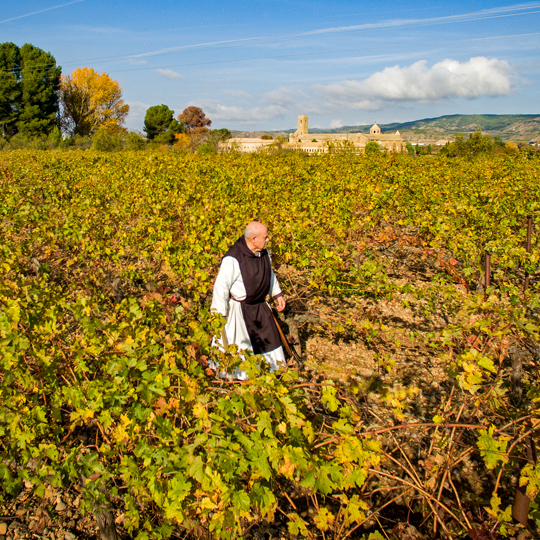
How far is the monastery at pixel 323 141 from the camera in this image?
18.0 m

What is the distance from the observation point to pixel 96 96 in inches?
1773

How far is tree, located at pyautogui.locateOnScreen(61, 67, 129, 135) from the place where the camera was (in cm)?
4469

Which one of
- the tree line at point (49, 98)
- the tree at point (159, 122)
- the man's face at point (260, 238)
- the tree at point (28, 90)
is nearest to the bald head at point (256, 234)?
the man's face at point (260, 238)

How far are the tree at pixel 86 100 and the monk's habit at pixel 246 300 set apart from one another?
46.3m

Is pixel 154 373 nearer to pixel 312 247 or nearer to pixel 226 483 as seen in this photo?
pixel 226 483

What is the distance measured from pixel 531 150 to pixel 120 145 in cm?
2262

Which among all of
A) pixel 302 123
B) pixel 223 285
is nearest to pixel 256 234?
pixel 223 285

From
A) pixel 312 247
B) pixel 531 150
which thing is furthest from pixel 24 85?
pixel 312 247

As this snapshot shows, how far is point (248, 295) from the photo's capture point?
3.14 metres

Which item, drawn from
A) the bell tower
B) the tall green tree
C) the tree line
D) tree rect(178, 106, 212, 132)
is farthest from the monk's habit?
the bell tower

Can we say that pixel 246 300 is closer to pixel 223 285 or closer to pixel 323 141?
pixel 223 285

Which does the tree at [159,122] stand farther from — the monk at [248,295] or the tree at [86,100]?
the monk at [248,295]

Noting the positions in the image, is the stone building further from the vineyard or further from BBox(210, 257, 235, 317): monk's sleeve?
BBox(210, 257, 235, 317): monk's sleeve

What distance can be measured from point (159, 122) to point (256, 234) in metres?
60.3
